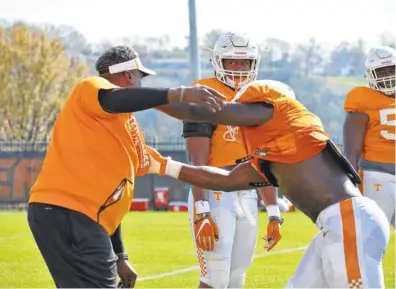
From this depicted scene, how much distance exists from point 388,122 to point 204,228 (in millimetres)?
2212

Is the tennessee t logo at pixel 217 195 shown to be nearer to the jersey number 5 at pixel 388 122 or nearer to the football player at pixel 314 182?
the football player at pixel 314 182

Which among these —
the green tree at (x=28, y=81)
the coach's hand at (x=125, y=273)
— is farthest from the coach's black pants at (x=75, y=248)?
the green tree at (x=28, y=81)

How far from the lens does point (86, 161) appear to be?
5.41 meters

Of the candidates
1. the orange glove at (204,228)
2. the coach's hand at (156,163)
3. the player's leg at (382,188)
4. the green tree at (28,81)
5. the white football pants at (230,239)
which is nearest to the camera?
the coach's hand at (156,163)

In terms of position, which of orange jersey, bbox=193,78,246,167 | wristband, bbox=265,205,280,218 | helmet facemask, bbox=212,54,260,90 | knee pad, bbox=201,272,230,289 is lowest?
knee pad, bbox=201,272,230,289

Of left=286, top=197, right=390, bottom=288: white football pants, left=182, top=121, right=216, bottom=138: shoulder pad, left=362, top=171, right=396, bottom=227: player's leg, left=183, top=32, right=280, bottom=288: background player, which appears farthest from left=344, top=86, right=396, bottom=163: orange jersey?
left=286, top=197, right=390, bottom=288: white football pants

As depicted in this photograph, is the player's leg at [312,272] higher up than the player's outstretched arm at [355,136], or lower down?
higher up

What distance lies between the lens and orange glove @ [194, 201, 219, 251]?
21.8 feet

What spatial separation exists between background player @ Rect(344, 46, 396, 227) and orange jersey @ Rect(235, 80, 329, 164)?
2959 millimetres

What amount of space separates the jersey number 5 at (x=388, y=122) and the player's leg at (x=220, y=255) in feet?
6.25

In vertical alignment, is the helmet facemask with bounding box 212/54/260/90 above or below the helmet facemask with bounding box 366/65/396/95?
above

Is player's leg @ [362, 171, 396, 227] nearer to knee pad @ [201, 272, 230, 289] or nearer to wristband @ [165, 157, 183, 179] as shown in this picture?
knee pad @ [201, 272, 230, 289]

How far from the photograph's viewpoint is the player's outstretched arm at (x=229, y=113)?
514cm

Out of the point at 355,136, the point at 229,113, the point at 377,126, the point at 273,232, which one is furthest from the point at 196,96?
the point at 377,126
